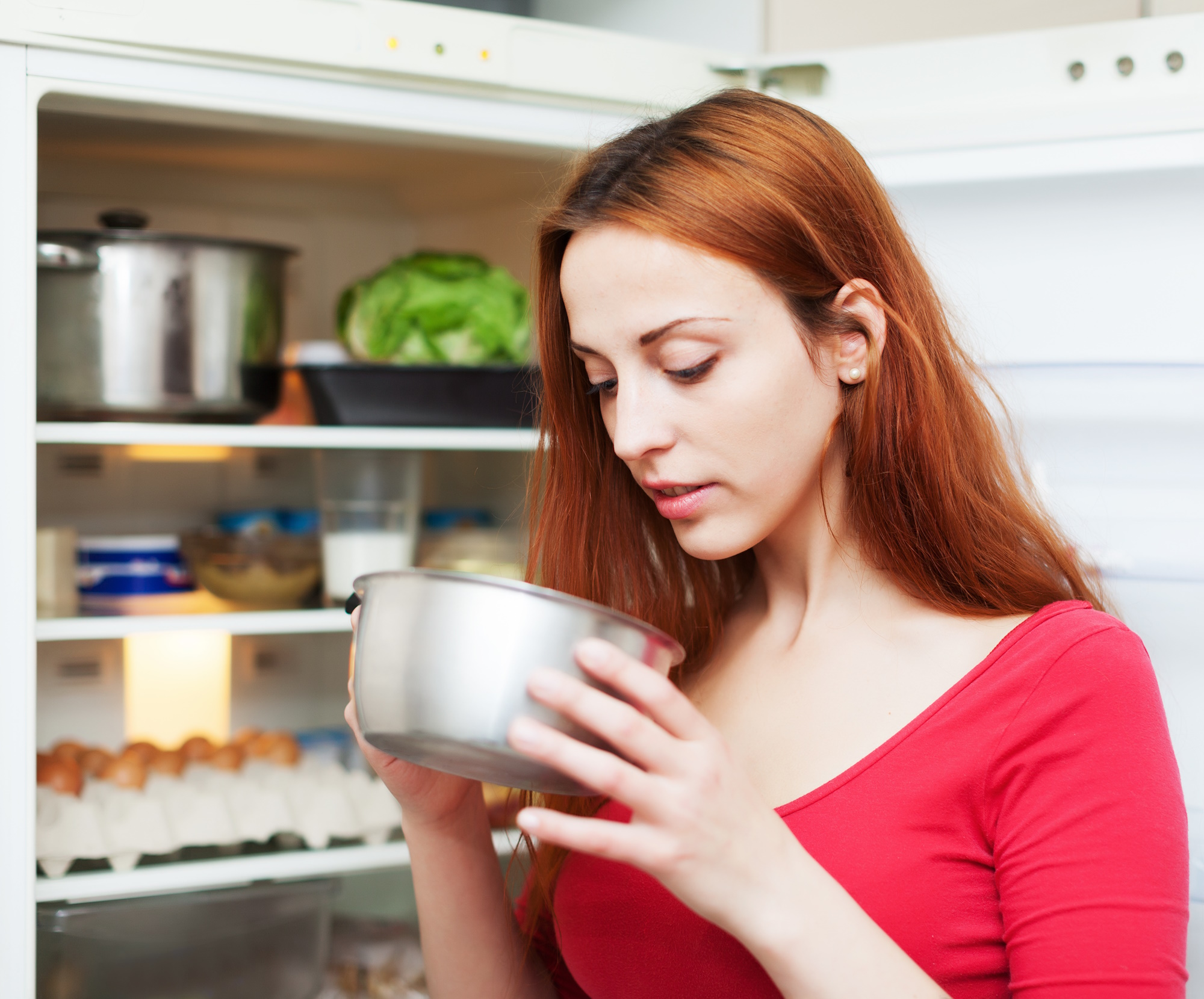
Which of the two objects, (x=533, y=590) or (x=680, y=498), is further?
(x=680, y=498)

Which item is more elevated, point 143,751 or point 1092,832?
point 1092,832

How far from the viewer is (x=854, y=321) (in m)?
0.87

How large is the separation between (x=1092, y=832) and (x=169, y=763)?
1127 millimetres

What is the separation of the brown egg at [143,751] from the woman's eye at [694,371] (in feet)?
3.11

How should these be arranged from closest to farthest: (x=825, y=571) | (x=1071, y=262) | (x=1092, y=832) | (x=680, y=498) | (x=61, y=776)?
(x=1092, y=832), (x=680, y=498), (x=825, y=571), (x=1071, y=262), (x=61, y=776)

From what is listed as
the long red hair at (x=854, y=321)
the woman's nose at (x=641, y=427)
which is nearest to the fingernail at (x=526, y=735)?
the woman's nose at (x=641, y=427)

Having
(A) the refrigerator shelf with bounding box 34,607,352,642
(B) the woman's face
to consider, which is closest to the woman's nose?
(B) the woman's face

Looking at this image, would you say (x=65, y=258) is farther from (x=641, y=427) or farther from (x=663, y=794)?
(x=663, y=794)

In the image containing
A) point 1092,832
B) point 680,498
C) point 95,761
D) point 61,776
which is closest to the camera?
point 1092,832

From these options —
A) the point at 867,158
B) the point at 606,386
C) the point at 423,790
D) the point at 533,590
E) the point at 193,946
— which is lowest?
the point at 193,946

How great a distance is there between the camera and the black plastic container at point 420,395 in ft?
4.28

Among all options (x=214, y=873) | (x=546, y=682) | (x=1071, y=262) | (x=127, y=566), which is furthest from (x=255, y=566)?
(x=1071, y=262)

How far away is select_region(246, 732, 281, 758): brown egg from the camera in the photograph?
1468 mm

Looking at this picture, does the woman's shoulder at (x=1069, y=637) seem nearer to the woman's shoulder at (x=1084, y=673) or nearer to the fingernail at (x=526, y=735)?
the woman's shoulder at (x=1084, y=673)
